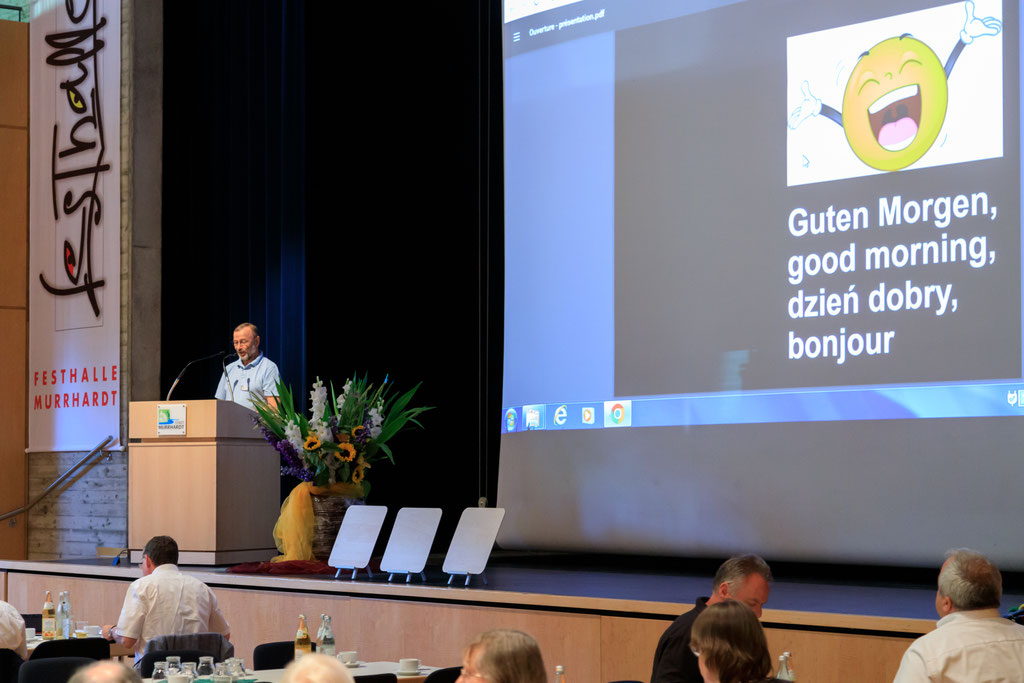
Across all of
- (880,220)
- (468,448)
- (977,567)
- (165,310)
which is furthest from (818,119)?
(165,310)

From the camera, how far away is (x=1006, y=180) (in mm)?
5547

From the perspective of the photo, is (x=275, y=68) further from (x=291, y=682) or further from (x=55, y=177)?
(x=291, y=682)

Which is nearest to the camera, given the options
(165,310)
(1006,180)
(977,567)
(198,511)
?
(977,567)

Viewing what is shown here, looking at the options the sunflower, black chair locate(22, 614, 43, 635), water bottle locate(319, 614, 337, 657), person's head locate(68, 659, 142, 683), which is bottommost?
black chair locate(22, 614, 43, 635)

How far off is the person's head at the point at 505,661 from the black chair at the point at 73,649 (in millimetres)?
2704

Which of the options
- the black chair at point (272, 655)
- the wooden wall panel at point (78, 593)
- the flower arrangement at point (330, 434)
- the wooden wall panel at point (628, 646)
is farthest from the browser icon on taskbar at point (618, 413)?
the wooden wall panel at point (78, 593)

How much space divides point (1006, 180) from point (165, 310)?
7.11 m

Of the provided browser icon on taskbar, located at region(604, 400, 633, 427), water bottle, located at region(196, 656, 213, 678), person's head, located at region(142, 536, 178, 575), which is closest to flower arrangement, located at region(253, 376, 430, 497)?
browser icon on taskbar, located at region(604, 400, 633, 427)

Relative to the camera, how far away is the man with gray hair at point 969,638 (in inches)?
128

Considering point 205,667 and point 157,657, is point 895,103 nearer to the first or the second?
point 205,667

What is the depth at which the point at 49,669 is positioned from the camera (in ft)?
14.6

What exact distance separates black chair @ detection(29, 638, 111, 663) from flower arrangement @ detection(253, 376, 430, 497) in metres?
2.14

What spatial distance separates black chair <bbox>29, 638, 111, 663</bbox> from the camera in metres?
4.86

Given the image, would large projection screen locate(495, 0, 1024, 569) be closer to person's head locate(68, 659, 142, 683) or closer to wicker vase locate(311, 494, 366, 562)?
wicker vase locate(311, 494, 366, 562)
